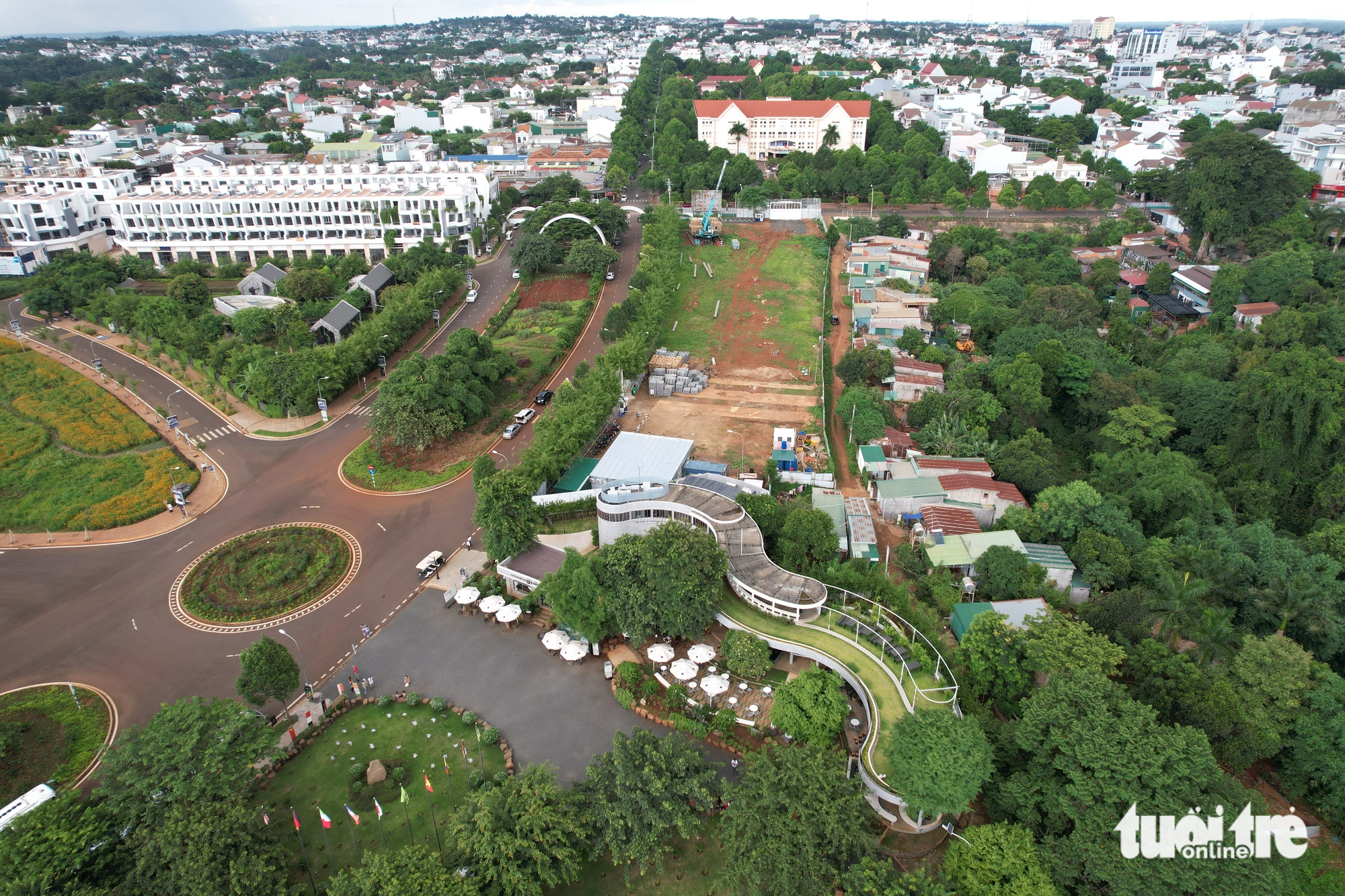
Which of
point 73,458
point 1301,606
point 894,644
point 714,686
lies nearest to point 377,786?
point 714,686

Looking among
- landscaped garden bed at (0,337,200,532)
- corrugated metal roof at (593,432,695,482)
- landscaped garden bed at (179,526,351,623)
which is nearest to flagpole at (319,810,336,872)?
landscaped garden bed at (179,526,351,623)

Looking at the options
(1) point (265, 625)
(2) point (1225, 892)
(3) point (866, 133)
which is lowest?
(1) point (265, 625)

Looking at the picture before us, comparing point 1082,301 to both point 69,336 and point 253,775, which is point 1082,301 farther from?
point 69,336

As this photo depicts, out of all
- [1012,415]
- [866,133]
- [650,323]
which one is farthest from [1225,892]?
[866,133]

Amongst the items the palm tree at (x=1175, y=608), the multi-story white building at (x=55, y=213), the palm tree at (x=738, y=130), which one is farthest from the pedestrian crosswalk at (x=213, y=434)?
the palm tree at (x=738, y=130)

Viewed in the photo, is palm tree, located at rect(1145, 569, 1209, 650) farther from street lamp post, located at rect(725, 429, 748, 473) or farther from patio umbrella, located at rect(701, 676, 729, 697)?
street lamp post, located at rect(725, 429, 748, 473)

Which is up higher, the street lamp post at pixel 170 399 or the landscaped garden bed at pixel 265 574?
the street lamp post at pixel 170 399

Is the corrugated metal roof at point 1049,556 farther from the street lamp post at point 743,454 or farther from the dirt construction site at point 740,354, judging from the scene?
the street lamp post at point 743,454
